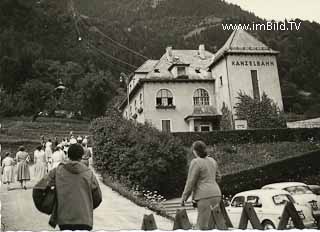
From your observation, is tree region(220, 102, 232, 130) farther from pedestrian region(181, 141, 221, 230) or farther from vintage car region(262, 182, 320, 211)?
pedestrian region(181, 141, 221, 230)

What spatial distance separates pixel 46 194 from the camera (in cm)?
334

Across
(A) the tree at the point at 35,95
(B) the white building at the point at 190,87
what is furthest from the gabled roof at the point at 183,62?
(A) the tree at the point at 35,95

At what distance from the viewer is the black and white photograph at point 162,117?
4.10 meters

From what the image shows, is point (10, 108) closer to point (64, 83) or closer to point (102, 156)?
point (102, 156)

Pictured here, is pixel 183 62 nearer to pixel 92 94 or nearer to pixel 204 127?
pixel 204 127

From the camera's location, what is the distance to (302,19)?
6.12 meters

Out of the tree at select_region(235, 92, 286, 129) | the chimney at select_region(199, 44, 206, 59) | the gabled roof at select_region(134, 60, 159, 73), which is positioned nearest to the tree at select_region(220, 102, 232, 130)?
the tree at select_region(235, 92, 286, 129)

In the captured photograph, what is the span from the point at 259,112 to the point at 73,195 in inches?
572

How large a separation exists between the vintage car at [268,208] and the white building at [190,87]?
431 inches

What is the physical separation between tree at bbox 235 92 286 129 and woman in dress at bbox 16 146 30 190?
8831 millimetres

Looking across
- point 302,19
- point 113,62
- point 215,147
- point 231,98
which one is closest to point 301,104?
point 302,19

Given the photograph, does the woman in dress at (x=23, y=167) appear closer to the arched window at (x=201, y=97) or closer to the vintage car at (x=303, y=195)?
the vintage car at (x=303, y=195)

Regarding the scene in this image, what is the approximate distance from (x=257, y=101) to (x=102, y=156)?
7.04m

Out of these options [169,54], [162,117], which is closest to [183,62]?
[169,54]
